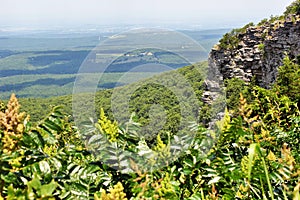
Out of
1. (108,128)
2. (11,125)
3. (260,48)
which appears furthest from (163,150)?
(260,48)

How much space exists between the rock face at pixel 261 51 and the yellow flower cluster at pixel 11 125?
36412 millimetres

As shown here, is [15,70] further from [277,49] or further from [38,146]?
[38,146]

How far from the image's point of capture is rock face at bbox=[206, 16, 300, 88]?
1453 inches

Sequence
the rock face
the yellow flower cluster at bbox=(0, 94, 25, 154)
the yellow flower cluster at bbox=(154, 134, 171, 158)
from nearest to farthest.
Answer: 1. the yellow flower cluster at bbox=(0, 94, 25, 154)
2. the yellow flower cluster at bbox=(154, 134, 171, 158)
3. the rock face

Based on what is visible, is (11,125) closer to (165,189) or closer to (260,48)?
(165,189)

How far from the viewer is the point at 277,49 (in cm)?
3922

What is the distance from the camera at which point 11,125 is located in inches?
47.3

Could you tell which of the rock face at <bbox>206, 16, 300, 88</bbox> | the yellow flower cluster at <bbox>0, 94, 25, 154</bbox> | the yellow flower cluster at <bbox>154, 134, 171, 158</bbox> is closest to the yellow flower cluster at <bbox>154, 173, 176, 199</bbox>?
the yellow flower cluster at <bbox>154, 134, 171, 158</bbox>

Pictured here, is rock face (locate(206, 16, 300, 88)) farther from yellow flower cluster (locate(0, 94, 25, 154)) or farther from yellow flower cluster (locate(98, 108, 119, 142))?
yellow flower cluster (locate(0, 94, 25, 154))

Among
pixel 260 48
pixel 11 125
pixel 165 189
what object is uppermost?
pixel 11 125

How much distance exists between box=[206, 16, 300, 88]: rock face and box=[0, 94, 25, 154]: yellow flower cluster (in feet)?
119

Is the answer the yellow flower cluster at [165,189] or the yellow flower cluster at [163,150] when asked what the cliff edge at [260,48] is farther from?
the yellow flower cluster at [165,189]

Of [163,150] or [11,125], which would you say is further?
[163,150]

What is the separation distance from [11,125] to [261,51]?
4411 centimetres
